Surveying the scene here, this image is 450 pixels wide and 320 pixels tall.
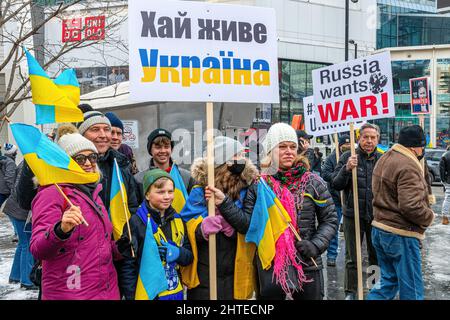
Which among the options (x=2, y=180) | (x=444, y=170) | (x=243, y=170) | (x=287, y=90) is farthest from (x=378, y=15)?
(x=243, y=170)

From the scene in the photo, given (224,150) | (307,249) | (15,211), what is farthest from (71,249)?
(15,211)

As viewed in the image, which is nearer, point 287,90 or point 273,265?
point 273,265

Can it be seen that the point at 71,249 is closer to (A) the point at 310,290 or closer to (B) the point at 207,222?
(B) the point at 207,222

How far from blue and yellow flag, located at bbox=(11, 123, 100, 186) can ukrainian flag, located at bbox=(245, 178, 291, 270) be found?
4.23ft

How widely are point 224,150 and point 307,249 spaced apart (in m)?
0.95

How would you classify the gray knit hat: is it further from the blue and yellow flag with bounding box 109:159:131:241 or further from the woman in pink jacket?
the woman in pink jacket

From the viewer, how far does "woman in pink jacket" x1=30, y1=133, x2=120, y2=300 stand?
2719 millimetres

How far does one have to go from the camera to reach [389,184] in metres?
4.51

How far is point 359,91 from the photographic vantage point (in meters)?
5.31

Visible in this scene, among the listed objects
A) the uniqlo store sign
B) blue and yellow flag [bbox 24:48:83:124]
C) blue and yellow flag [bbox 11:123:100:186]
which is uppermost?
the uniqlo store sign

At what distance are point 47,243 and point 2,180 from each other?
6247mm

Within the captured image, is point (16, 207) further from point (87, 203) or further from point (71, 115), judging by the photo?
point (87, 203)

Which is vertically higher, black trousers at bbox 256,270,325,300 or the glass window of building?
the glass window of building

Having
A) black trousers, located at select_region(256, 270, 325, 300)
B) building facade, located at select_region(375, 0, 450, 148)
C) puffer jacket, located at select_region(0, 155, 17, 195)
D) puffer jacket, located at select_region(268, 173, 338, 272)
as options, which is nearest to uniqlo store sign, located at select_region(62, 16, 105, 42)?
puffer jacket, located at select_region(0, 155, 17, 195)
